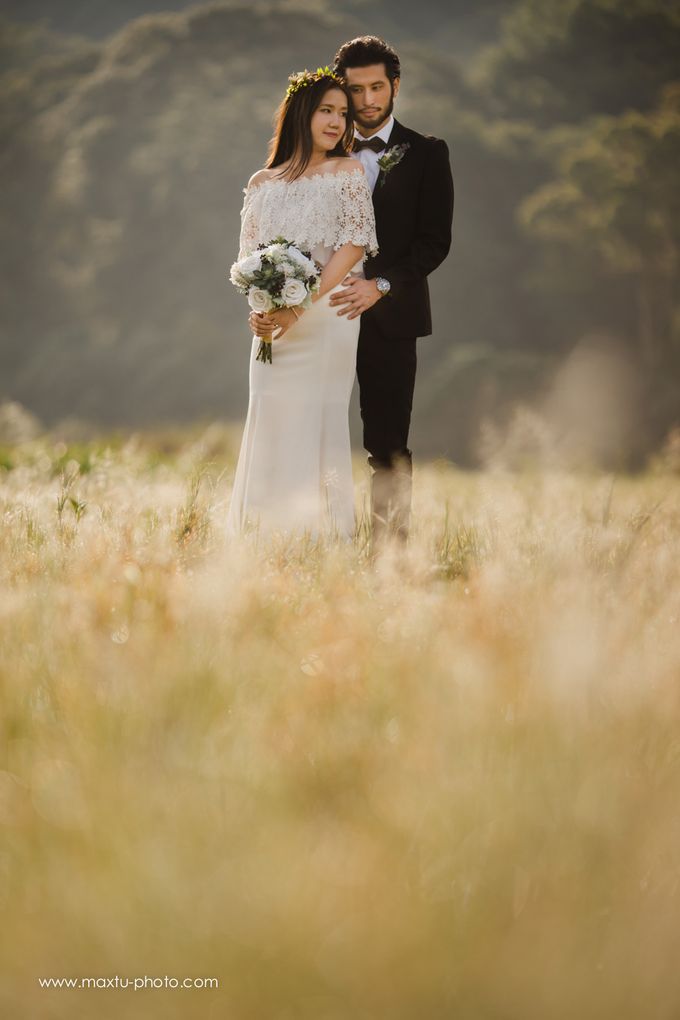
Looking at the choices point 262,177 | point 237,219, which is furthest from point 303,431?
point 237,219

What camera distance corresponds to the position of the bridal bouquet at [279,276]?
486 centimetres

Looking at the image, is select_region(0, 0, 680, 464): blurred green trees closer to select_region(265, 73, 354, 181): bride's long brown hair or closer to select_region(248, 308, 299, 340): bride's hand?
select_region(265, 73, 354, 181): bride's long brown hair

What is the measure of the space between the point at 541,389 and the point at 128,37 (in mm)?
25233

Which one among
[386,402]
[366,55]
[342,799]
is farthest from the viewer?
[386,402]

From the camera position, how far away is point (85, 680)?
2461 mm

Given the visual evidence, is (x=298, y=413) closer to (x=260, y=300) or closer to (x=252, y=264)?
(x=260, y=300)

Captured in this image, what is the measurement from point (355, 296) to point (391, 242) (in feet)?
1.53

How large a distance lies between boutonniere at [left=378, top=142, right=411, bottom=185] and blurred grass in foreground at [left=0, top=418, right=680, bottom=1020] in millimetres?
2761

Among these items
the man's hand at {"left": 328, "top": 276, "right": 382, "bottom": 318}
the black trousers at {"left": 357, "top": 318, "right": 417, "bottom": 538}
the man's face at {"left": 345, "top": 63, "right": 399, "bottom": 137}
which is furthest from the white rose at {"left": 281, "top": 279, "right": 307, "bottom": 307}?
the man's face at {"left": 345, "top": 63, "right": 399, "bottom": 137}

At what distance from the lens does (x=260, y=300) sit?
16.2 ft

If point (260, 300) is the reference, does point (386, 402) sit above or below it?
below

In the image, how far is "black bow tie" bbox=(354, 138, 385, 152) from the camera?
5.37 metres

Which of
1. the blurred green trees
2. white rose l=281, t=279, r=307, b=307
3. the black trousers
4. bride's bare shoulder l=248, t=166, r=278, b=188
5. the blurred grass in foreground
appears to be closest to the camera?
the blurred grass in foreground

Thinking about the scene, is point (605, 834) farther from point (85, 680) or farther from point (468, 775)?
point (85, 680)
